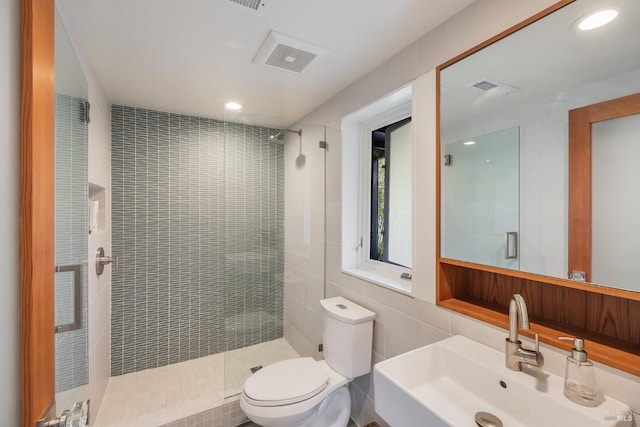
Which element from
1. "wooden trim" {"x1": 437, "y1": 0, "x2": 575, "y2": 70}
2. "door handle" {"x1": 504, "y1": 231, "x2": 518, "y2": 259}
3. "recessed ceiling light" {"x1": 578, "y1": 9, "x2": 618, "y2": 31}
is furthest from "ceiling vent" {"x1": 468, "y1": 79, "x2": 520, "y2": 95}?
"door handle" {"x1": 504, "y1": 231, "x2": 518, "y2": 259}

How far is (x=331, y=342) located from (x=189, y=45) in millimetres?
1963

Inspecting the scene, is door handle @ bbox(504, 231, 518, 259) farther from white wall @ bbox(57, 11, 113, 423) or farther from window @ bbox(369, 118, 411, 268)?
white wall @ bbox(57, 11, 113, 423)

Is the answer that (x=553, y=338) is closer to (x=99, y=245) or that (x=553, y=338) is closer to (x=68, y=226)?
(x=68, y=226)

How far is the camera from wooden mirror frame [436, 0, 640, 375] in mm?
897

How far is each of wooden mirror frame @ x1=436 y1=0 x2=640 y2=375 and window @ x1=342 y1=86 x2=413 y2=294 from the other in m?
0.53

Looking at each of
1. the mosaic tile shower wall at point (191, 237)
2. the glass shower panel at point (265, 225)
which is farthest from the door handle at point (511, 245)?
the mosaic tile shower wall at point (191, 237)

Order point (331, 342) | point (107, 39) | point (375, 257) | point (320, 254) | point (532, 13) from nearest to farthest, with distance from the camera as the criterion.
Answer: point (532, 13)
point (107, 39)
point (331, 342)
point (375, 257)
point (320, 254)

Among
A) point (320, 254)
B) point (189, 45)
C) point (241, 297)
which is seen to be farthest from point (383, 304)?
point (189, 45)

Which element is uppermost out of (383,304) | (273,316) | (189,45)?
(189,45)

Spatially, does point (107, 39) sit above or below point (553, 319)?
above

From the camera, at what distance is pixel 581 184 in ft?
3.20

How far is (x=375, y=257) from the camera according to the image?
7.22 ft

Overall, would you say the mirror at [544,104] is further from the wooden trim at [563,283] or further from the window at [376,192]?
the window at [376,192]

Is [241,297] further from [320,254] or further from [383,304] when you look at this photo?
[383,304]
